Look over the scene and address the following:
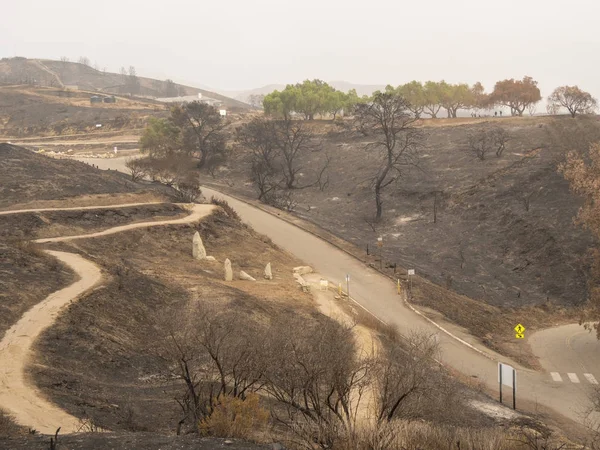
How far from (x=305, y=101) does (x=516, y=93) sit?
37.8 metres

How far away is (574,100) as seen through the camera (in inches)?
3201

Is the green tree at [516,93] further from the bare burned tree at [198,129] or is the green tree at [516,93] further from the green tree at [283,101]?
the bare burned tree at [198,129]

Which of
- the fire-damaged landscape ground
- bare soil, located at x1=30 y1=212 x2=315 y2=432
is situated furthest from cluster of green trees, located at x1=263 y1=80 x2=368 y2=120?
bare soil, located at x1=30 y1=212 x2=315 y2=432

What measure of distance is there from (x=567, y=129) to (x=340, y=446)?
61.2 m

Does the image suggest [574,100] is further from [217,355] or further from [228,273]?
[217,355]

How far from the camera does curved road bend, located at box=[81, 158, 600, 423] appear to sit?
76.2ft

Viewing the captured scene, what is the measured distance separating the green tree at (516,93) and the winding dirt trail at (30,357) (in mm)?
92676

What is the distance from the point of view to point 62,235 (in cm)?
3228

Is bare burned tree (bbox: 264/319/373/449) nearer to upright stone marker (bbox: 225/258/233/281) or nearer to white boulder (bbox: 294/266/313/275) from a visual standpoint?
upright stone marker (bbox: 225/258/233/281)

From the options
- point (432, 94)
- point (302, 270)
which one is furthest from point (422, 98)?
point (302, 270)

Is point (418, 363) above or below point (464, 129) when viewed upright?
below

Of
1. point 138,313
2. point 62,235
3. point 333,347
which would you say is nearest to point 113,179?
point 62,235

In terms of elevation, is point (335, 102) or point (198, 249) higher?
point (335, 102)

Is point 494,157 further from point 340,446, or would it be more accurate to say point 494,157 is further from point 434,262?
point 340,446
